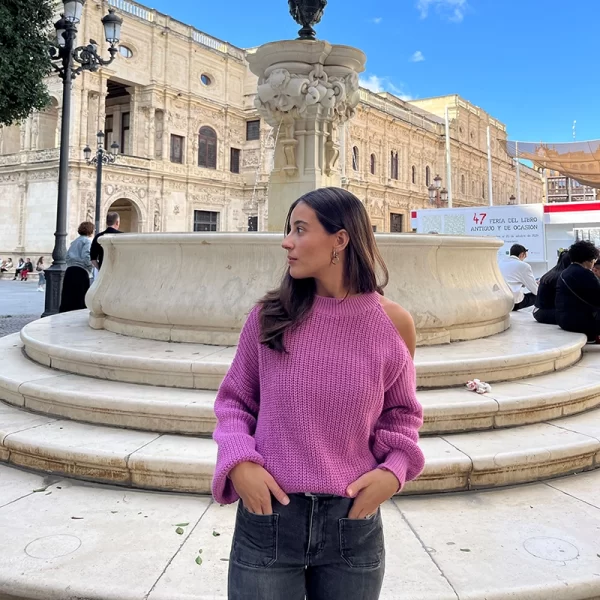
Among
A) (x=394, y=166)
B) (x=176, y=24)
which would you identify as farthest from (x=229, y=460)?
(x=394, y=166)

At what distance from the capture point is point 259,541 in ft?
4.03

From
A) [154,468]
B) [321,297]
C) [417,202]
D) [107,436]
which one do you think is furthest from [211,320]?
[417,202]

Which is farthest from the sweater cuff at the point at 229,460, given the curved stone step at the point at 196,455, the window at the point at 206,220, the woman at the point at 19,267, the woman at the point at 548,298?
the window at the point at 206,220

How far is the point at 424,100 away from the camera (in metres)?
54.9

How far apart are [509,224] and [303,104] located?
10.2m

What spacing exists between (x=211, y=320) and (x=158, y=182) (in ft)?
93.2

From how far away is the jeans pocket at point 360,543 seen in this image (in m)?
1.23

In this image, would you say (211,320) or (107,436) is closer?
(107,436)

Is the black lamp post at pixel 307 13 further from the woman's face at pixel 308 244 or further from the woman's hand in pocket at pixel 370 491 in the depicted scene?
the woman's hand in pocket at pixel 370 491

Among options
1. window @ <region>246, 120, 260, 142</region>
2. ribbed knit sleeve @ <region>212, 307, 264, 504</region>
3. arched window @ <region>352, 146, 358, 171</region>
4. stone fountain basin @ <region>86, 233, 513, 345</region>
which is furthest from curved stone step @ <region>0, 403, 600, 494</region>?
arched window @ <region>352, 146, 358, 171</region>

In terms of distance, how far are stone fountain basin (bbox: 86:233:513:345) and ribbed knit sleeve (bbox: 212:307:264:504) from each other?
9.15 feet

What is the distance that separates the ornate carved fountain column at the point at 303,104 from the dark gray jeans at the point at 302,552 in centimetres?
592

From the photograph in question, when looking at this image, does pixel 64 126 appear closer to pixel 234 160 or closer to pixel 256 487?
pixel 256 487

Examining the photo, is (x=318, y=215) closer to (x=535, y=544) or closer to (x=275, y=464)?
(x=275, y=464)
